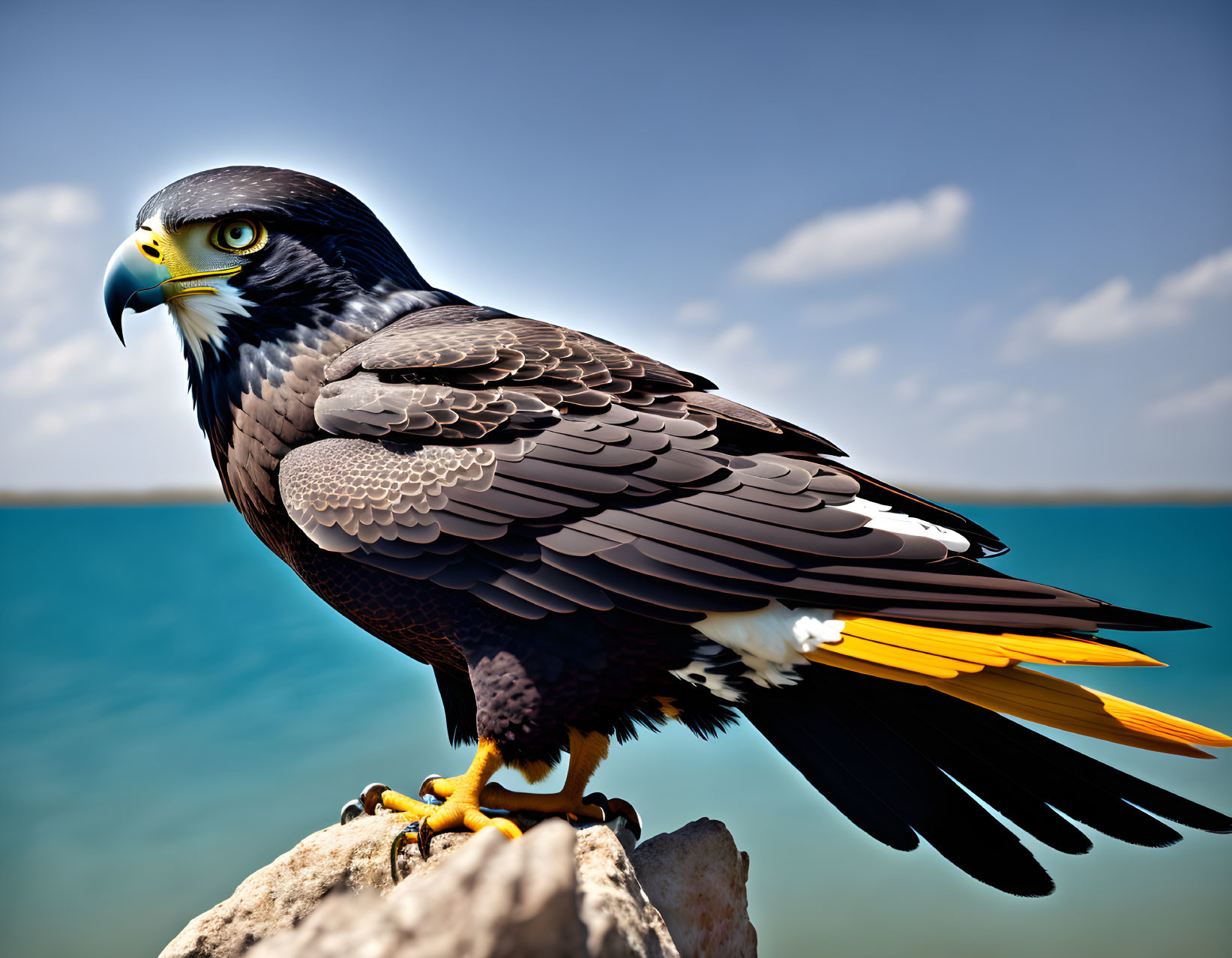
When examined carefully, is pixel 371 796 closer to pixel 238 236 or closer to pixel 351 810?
pixel 351 810

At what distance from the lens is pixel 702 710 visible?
7.41 feet

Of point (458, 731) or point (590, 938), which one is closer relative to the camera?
point (590, 938)

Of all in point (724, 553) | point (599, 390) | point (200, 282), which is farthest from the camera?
point (200, 282)

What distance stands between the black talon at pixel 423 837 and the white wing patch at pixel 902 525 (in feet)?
4.34

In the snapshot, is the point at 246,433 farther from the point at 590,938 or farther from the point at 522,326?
the point at 590,938

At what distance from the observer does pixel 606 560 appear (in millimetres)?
1860

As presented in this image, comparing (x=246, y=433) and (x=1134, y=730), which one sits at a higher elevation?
(x=246, y=433)

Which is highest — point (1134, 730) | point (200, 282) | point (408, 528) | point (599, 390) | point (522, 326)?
point (200, 282)

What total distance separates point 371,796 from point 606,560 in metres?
1.09

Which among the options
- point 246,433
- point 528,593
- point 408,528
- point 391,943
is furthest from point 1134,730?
point 246,433

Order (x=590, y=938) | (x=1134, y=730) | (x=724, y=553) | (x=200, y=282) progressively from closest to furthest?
(x=590, y=938)
(x=1134, y=730)
(x=724, y=553)
(x=200, y=282)

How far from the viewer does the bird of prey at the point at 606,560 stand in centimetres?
180

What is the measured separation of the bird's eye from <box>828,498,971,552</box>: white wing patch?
183cm

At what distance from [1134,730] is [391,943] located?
5.09 feet
